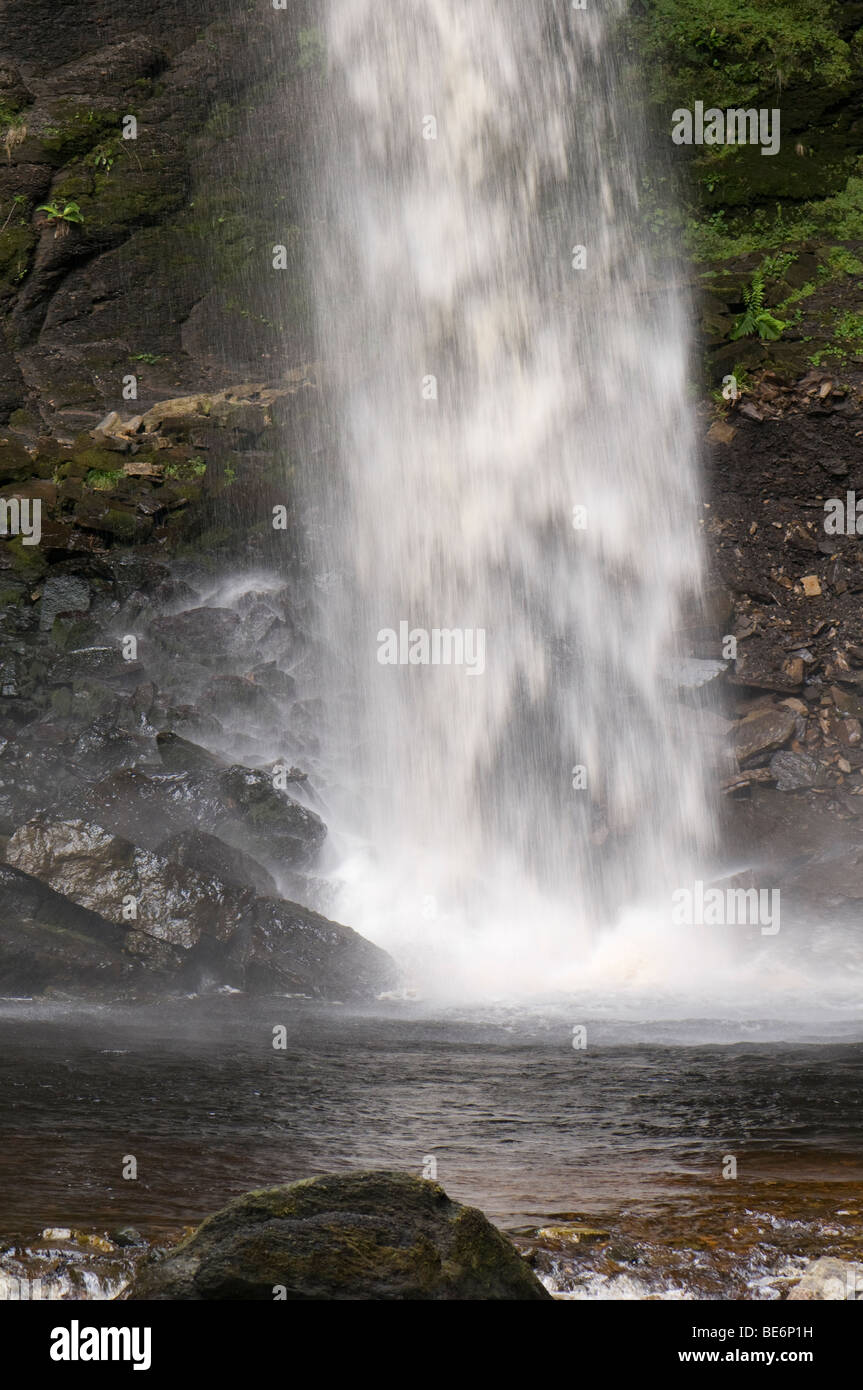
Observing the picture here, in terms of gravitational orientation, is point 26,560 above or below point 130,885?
above

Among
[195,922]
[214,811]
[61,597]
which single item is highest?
[61,597]

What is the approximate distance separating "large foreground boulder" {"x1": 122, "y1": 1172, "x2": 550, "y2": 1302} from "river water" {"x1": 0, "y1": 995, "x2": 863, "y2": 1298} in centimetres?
42

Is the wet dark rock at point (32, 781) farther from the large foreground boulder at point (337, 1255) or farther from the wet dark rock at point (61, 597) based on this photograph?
the large foreground boulder at point (337, 1255)

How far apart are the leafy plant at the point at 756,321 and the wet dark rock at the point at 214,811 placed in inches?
367

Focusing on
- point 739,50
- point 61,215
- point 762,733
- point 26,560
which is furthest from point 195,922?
point 739,50

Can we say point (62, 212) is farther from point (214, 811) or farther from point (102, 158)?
point (214, 811)

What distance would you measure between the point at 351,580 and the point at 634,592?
3.59m

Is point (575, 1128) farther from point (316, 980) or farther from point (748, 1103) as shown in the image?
point (316, 980)

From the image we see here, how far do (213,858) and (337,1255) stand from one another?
682cm

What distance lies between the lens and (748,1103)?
19.1 ft

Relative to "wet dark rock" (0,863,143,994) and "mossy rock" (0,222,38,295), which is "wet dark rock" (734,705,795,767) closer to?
"wet dark rock" (0,863,143,994)

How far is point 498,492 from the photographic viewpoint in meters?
15.3

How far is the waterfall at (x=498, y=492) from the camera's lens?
1260 centimetres

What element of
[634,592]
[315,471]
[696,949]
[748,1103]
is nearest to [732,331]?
[634,592]
